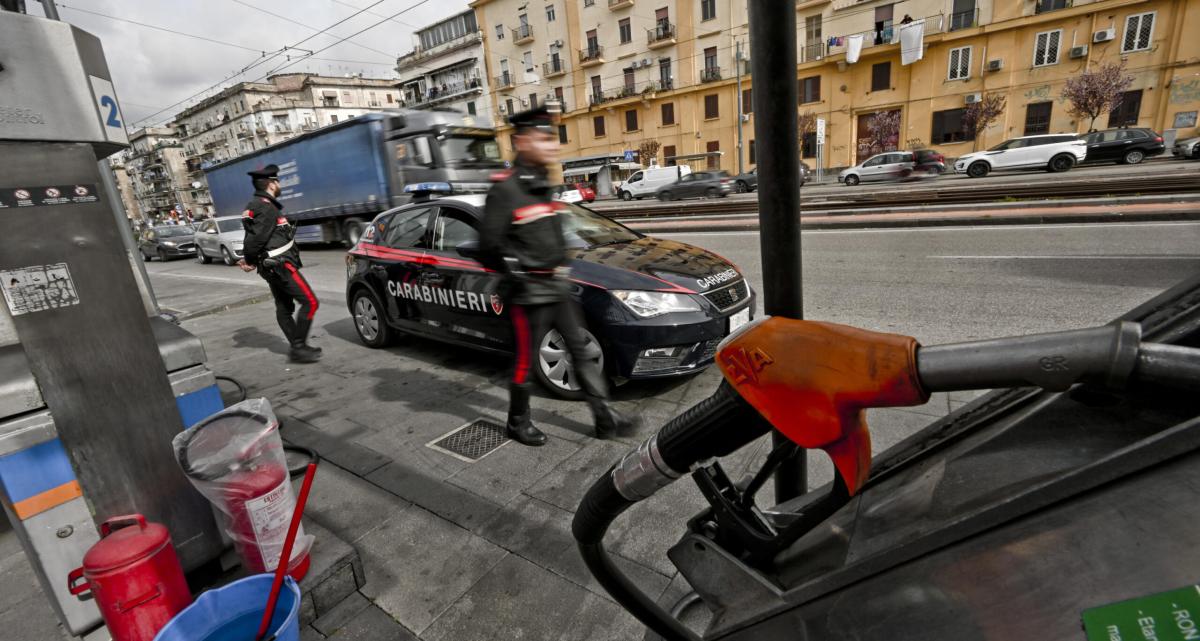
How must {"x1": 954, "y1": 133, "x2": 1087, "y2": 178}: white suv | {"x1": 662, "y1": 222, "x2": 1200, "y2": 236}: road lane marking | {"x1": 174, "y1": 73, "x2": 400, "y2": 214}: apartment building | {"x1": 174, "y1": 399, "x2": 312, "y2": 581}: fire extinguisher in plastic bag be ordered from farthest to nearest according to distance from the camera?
{"x1": 174, "y1": 73, "x2": 400, "y2": 214}: apartment building, {"x1": 954, "y1": 133, "x2": 1087, "y2": 178}: white suv, {"x1": 662, "y1": 222, "x2": 1200, "y2": 236}: road lane marking, {"x1": 174, "y1": 399, "x2": 312, "y2": 581}: fire extinguisher in plastic bag

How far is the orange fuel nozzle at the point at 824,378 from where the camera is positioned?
2.59 feet

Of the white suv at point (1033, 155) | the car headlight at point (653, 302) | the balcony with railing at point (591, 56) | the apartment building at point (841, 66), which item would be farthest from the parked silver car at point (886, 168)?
the car headlight at point (653, 302)

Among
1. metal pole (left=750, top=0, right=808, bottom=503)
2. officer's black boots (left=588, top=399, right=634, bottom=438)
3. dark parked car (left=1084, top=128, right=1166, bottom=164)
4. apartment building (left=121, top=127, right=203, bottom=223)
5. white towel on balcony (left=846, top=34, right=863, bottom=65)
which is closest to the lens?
metal pole (left=750, top=0, right=808, bottom=503)

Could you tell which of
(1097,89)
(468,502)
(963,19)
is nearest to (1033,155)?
(1097,89)

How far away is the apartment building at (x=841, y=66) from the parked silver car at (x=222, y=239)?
24063mm

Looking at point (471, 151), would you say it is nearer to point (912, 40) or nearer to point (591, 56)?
point (912, 40)

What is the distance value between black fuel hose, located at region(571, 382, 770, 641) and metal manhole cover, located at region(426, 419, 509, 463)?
7.52ft

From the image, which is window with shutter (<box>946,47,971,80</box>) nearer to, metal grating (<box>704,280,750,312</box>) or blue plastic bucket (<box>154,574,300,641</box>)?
metal grating (<box>704,280,750,312</box>)

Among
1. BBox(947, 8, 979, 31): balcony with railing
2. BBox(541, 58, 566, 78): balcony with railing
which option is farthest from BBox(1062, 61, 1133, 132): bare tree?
BBox(541, 58, 566, 78): balcony with railing

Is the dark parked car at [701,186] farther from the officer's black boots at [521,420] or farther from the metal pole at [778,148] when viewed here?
the metal pole at [778,148]

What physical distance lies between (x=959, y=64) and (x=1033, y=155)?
13619mm

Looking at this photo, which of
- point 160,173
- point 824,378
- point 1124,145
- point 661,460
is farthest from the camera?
point 160,173

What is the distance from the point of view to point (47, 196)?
1874 mm

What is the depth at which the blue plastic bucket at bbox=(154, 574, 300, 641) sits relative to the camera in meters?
1.83
